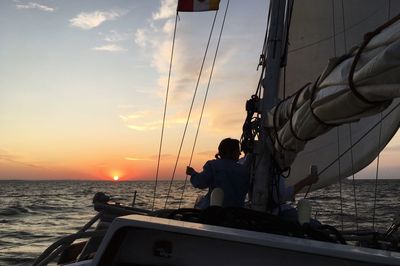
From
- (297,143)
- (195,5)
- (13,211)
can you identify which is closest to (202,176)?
(297,143)

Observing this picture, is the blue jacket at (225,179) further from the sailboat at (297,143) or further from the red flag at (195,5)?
the red flag at (195,5)

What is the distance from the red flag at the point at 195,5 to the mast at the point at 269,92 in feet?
4.59

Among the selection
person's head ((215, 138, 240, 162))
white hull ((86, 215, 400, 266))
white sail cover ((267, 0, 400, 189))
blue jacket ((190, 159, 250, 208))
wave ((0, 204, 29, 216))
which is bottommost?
white hull ((86, 215, 400, 266))

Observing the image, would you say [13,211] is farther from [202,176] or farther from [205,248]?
[205,248]

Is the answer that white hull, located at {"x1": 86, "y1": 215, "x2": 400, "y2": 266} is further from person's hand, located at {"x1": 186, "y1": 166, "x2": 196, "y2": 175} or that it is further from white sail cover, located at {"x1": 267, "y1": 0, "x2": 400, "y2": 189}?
white sail cover, located at {"x1": 267, "y1": 0, "x2": 400, "y2": 189}

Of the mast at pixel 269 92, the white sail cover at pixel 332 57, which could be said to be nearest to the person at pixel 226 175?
the mast at pixel 269 92

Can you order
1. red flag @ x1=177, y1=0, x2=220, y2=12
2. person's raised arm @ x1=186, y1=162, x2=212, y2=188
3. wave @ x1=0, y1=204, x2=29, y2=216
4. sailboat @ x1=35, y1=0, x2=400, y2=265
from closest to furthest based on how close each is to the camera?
sailboat @ x1=35, y1=0, x2=400, y2=265, person's raised arm @ x1=186, y1=162, x2=212, y2=188, red flag @ x1=177, y1=0, x2=220, y2=12, wave @ x1=0, y1=204, x2=29, y2=216

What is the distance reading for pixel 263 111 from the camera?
5184 millimetres

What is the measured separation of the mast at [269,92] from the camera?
16.4 feet

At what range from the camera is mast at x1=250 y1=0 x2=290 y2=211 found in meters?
5.00

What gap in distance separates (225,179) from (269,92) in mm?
1180

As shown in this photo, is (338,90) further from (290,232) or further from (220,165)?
(220,165)

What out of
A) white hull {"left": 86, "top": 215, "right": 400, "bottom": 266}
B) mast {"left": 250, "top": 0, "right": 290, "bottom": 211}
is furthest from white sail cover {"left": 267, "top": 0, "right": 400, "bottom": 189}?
white hull {"left": 86, "top": 215, "right": 400, "bottom": 266}

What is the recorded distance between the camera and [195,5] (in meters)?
6.43
